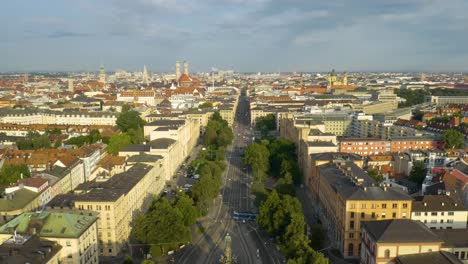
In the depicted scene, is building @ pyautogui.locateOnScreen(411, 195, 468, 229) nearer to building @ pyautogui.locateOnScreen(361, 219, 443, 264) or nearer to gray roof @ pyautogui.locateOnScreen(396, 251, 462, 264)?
building @ pyautogui.locateOnScreen(361, 219, 443, 264)

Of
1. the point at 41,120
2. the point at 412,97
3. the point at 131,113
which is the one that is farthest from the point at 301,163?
the point at 412,97

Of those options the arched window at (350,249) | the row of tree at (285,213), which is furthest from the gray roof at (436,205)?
the row of tree at (285,213)

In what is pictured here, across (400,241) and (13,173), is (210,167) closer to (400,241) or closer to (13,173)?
(13,173)

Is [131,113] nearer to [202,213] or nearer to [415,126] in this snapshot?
[202,213]

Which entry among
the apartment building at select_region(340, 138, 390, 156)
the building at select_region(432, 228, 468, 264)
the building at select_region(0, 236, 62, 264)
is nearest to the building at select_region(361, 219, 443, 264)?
the building at select_region(432, 228, 468, 264)

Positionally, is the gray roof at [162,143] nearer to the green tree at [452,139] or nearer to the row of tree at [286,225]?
the row of tree at [286,225]

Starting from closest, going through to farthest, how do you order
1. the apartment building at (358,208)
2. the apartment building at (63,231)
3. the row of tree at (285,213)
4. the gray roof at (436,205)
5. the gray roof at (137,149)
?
the apartment building at (63,231) → the row of tree at (285,213) → the apartment building at (358,208) → the gray roof at (436,205) → the gray roof at (137,149)
